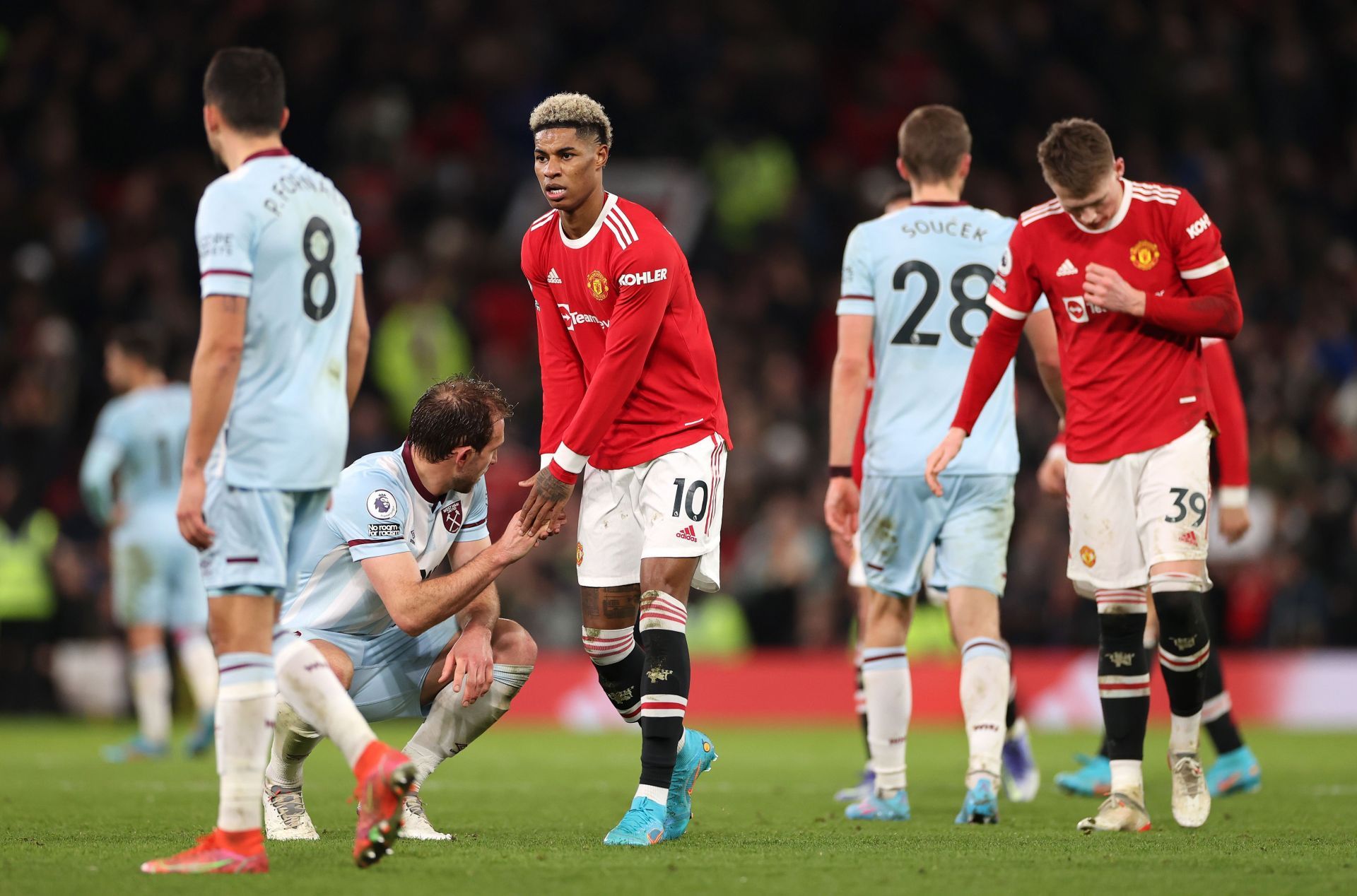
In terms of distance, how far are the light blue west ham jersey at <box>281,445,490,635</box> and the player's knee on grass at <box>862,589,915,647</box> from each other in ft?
6.19

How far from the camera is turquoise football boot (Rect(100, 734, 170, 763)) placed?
409 inches

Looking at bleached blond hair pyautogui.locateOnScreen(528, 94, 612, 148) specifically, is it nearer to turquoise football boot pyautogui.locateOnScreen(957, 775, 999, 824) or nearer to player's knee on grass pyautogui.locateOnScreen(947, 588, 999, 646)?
player's knee on grass pyautogui.locateOnScreen(947, 588, 999, 646)

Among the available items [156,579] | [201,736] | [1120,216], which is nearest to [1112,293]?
[1120,216]

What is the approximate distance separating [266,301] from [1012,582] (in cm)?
1040

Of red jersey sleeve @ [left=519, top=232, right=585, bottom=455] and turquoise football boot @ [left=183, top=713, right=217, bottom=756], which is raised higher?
red jersey sleeve @ [left=519, top=232, right=585, bottom=455]

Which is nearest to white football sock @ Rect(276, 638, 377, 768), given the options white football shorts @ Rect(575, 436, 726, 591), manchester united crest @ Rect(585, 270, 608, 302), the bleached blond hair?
white football shorts @ Rect(575, 436, 726, 591)

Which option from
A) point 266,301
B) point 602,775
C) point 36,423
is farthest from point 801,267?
point 266,301

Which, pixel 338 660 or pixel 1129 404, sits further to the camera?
pixel 1129 404

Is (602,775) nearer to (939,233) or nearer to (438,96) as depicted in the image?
(939,233)

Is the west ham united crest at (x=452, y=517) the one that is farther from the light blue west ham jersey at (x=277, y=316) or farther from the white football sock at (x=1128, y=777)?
the white football sock at (x=1128, y=777)

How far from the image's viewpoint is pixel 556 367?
6430 mm

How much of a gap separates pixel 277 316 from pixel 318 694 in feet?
3.79

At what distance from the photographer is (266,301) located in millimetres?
5133

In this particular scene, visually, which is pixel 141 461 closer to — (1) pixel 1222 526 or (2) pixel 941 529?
(2) pixel 941 529
